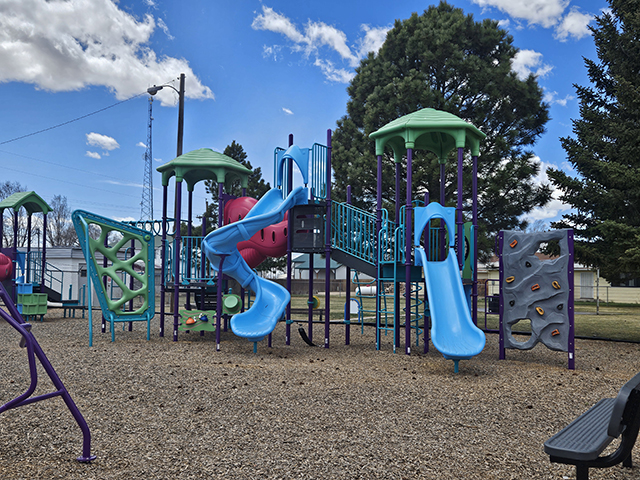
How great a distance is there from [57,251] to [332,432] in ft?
87.1

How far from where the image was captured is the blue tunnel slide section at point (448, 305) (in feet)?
26.0

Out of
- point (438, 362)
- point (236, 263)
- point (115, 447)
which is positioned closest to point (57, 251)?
point (236, 263)

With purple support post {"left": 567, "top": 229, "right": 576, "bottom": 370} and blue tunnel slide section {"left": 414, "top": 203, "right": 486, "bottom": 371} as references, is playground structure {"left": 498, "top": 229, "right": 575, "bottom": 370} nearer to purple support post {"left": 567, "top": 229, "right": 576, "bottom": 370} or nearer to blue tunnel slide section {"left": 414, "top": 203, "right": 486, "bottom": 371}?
purple support post {"left": 567, "top": 229, "right": 576, "bottom": 370}

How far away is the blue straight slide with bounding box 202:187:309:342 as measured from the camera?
9.88 m

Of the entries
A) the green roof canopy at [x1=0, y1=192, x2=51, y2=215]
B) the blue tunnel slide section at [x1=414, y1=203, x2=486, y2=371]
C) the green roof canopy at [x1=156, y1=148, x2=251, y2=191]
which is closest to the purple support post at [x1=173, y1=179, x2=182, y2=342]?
the green roof canopy at [x1=156, y1=148, x2=251, y2=191]

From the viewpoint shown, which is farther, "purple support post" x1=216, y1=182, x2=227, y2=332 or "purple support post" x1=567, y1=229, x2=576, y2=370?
"purple support post" x1=216, y1=182, x2=227, y2=332

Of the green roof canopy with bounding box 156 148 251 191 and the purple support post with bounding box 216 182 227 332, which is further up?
the green roof canopy with bounding box 156 148 251 191

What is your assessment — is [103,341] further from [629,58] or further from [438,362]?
[629,58]

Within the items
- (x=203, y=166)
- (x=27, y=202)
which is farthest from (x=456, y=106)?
(x=27, y=202)

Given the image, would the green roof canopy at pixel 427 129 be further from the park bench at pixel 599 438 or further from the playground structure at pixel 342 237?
the park bench at pixel 599 438

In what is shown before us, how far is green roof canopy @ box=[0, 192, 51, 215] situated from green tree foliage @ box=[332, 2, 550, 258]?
10.8 m

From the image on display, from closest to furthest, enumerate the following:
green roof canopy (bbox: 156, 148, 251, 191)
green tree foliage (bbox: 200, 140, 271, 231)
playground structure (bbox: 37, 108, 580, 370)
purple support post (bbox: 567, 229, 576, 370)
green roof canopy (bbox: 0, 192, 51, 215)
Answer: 1. purple support post (bbox: 567, 229, 576, 370)
2. playground structure (bbox: 37, 108, 580, 370)
3. green roof canopy (bbox: 156, 148, 251, 191)
4. green roof canopy (bbox: 0, 192, 51, 215)
5. green tree foliage (bbox: 200, 140, 271, 231)

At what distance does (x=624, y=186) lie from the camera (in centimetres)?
1216

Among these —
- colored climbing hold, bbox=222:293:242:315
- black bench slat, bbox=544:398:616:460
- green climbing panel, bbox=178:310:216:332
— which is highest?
colored climbing hold, bbox=222:293:242:315
